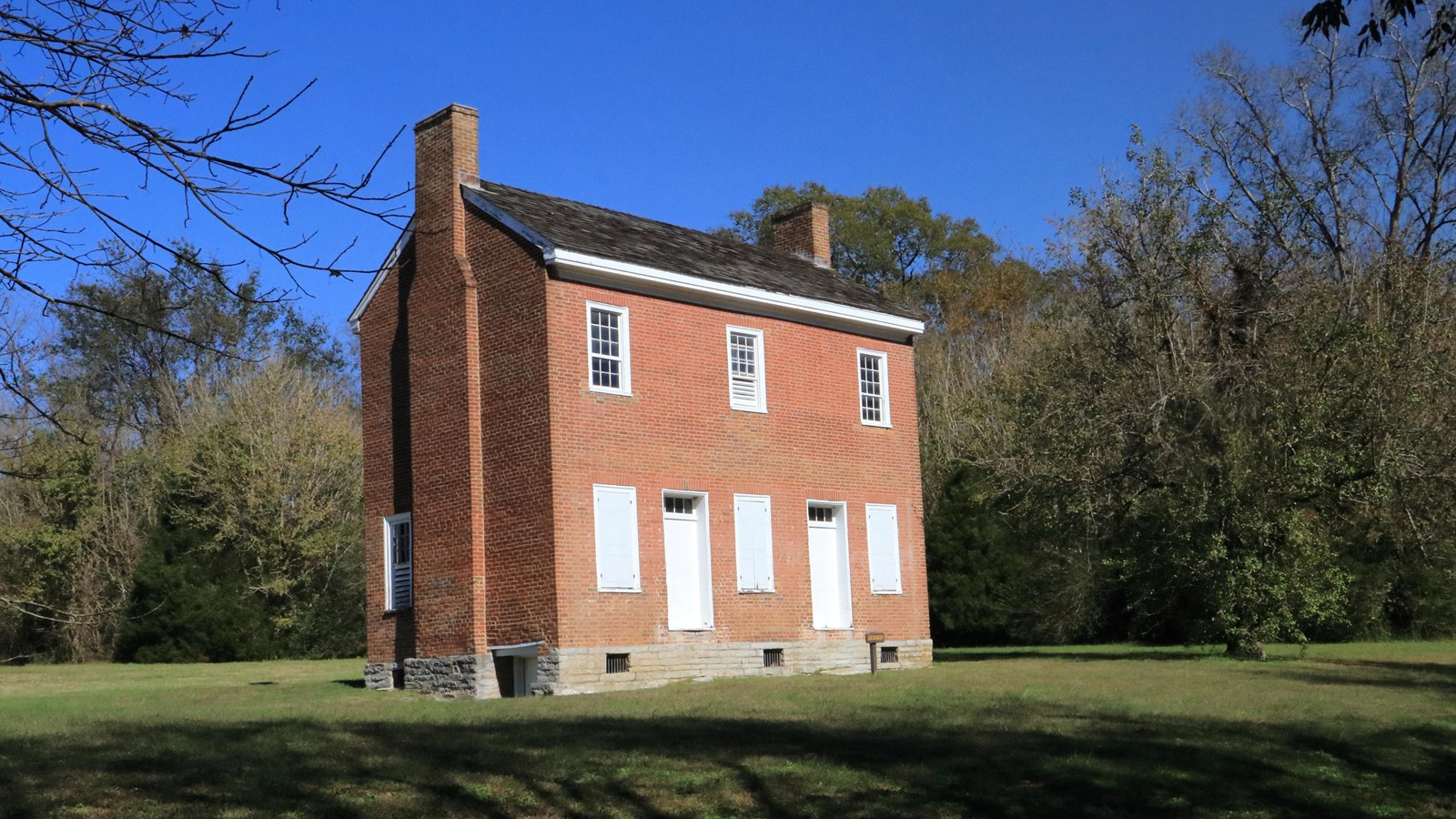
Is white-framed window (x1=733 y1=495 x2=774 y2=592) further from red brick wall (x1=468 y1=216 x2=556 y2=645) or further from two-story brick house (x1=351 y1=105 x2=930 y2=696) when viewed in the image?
red brick wall (x1=468 y1=216 x2=556 y2=645)

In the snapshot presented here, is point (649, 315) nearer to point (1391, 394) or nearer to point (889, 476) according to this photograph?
point (889, 476)

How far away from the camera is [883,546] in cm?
2747

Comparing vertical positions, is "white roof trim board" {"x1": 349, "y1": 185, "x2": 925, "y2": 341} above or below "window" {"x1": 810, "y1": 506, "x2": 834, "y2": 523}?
above

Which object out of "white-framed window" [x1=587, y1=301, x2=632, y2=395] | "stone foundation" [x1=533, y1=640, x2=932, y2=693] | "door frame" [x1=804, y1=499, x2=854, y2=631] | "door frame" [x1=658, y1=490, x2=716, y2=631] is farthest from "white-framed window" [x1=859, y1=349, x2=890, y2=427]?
Answer: "white-framed window" [x1=587, y1=301, x2=632, y2=395]

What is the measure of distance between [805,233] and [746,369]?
700 centimetres

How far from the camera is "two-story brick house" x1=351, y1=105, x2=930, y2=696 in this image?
22.3 m

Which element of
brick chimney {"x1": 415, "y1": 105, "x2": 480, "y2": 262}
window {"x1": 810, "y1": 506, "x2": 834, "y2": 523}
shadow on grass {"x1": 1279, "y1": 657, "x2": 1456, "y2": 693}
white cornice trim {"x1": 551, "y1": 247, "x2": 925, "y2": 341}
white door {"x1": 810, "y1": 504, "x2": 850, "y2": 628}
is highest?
brick chimney {"x1": 415, "y1": 105, "x2": 480, "y2": 262}

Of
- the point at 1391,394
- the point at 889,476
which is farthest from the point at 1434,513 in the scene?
the point at 889,476

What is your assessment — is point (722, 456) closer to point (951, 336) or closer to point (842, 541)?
point (842, 541)

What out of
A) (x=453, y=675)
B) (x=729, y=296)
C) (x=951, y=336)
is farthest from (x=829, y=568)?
(x=951, y=336)

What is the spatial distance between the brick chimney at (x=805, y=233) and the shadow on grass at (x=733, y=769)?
18348mm

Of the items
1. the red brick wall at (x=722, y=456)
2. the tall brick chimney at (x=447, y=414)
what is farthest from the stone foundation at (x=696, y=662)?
the tall brick chimney at (x=447, y=414)

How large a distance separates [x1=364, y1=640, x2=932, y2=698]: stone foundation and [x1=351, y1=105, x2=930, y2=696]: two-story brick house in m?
0.04

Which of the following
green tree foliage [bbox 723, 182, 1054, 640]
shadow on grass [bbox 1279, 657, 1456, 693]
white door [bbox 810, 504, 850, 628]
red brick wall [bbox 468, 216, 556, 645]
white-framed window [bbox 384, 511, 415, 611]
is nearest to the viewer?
shadow on grass [bbox 1279, 657, 1456, 693]
